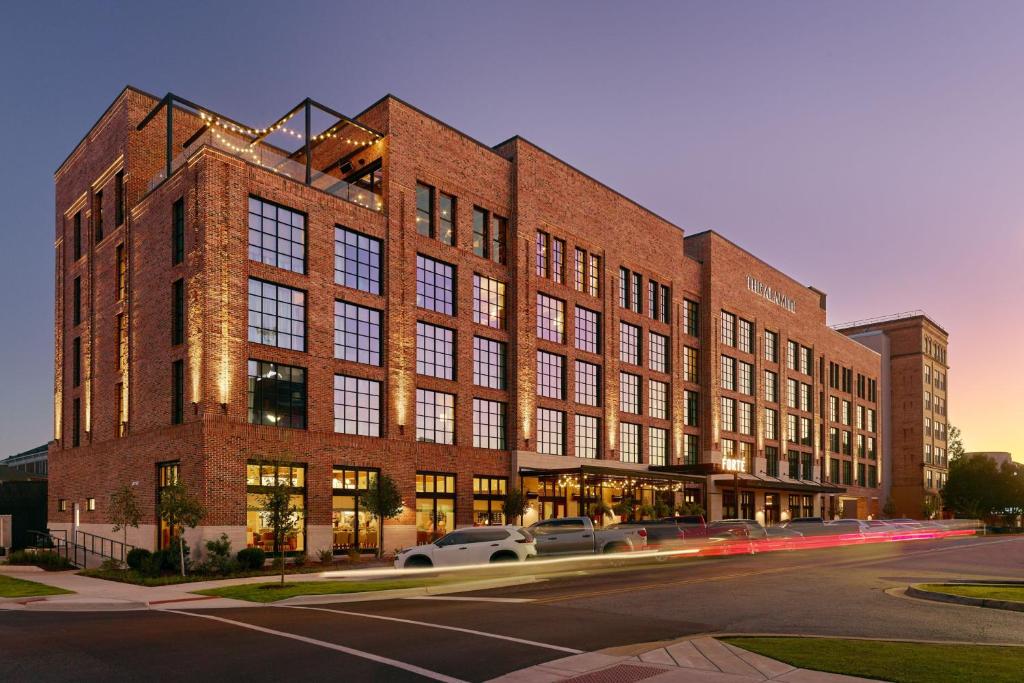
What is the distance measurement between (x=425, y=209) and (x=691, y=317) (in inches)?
1118

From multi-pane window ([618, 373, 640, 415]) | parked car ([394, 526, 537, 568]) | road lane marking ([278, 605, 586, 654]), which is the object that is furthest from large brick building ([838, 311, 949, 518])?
road lane marking ([278, 605, 586, 654])

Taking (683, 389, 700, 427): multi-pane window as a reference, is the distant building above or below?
below

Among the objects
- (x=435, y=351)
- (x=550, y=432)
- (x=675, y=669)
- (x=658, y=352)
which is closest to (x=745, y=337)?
(x=658, y=352)

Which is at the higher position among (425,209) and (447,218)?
(425,209)

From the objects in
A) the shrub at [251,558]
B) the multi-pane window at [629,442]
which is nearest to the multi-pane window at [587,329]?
the multi-pane window at [629,442]

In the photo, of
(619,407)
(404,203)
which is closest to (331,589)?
(404,203)

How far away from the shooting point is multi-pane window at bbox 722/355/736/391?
6556cm

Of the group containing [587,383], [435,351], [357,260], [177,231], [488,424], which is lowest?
[488,424]

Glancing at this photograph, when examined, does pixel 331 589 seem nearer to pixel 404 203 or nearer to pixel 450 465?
pixel 450 465

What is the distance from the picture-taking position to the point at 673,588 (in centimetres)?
2220

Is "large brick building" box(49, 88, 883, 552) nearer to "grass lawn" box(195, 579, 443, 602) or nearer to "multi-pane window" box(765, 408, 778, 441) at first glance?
"grass lawn" box(195, 579, 443, 602)

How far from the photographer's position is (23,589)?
24359 mm

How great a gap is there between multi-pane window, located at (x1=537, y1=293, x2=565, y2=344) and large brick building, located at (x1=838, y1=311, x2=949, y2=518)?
246ft

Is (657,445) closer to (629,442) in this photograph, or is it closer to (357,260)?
(629,442)
